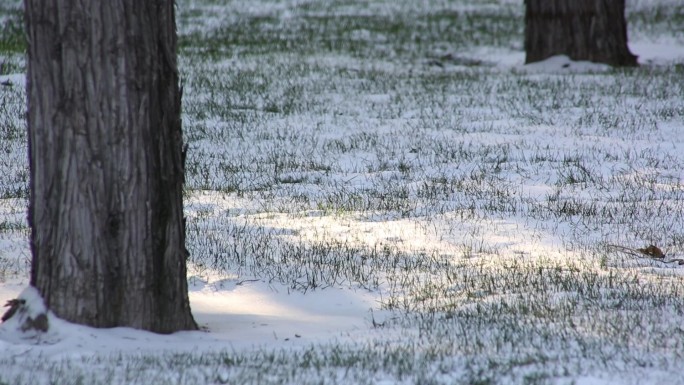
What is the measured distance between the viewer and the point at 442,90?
15391mm

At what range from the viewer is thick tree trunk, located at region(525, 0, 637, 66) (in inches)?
679

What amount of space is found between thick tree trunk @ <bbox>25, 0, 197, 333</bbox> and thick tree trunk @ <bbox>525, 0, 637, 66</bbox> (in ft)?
43.5

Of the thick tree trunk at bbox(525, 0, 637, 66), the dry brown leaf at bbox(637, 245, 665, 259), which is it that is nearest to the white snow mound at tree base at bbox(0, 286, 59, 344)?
the dry brown leaf at bbox(637, 245, 665, 259)

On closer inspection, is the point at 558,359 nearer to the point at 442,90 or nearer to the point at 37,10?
the point at 37,10

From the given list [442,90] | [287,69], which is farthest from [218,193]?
[287,69]

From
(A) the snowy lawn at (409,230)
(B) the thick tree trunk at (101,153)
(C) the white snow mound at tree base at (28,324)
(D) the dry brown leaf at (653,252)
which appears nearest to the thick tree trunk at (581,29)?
(A) the snowy lawn at (409,230)

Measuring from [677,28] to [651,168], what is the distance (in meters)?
15.4

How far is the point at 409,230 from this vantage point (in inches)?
305

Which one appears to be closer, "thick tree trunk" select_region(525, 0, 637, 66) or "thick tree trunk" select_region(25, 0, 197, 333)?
"thick tree trunk" select_region(25, 0, 197, 333)

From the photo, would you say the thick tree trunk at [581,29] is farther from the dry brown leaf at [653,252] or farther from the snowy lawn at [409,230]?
the dry brown leaf at [653,252]

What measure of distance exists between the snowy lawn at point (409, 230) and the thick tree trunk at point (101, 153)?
261 millimetres

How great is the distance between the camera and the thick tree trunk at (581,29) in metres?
17.2

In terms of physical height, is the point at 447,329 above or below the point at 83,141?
below

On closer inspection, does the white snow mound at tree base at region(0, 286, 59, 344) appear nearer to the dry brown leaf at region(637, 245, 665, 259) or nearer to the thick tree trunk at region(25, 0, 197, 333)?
the thick tree trunk at region(25, 0, 197, 333)
